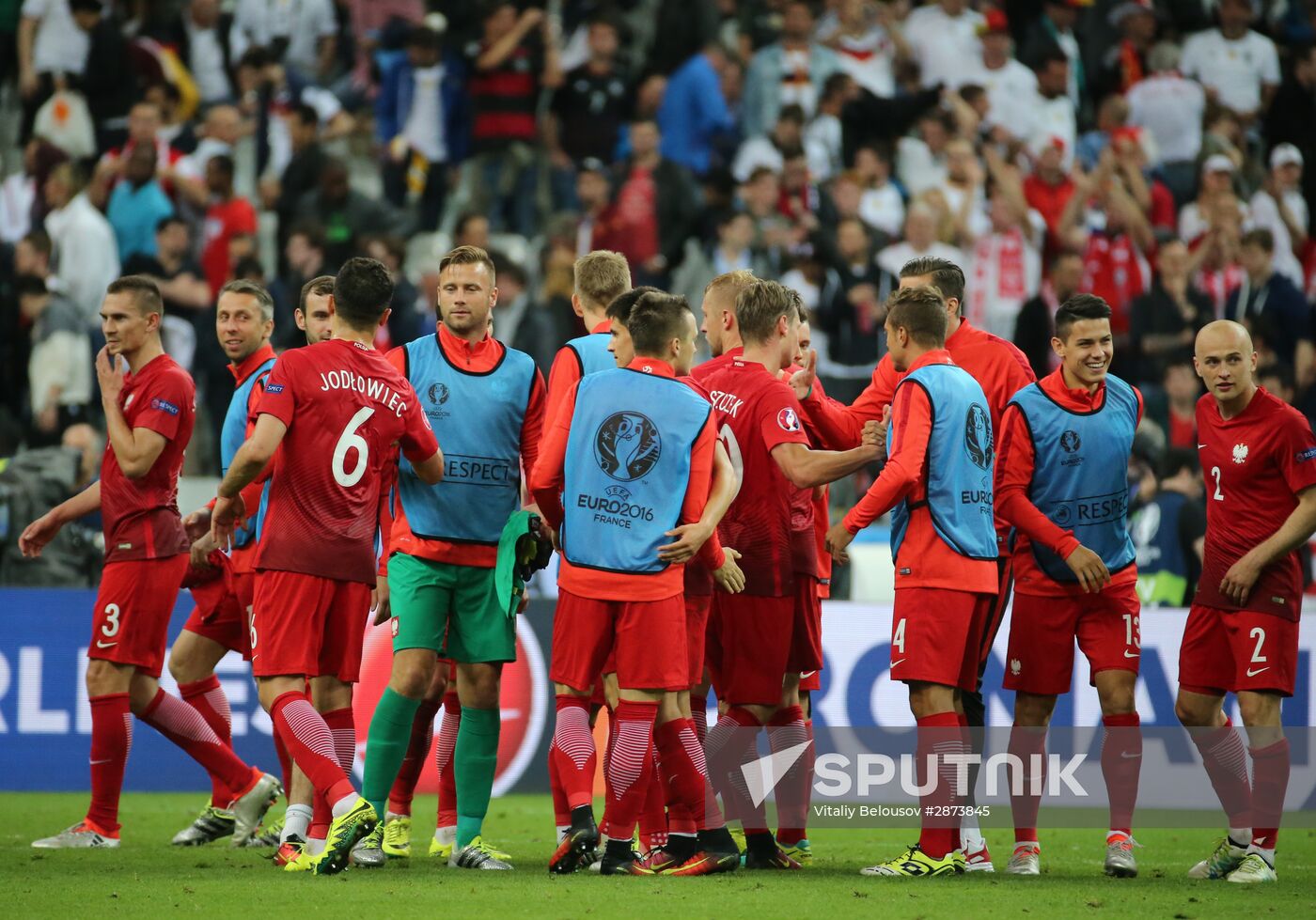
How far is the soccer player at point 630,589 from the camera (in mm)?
6969

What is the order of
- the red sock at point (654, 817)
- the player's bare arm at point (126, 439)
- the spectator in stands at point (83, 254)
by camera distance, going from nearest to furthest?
the red sock at point (654, 817)
the player's bare arm at point (126, 439)
the spectator in stands at point (83, 254)

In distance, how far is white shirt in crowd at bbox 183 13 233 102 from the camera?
59.3 feet

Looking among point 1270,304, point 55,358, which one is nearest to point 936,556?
point 55,358

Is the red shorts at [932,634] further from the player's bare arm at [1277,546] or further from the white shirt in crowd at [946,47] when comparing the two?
the white shirt in crowd at [946,47]

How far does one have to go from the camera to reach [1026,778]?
7.79m

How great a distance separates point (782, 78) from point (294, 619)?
40.7ft

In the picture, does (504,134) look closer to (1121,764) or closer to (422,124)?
(422,124)

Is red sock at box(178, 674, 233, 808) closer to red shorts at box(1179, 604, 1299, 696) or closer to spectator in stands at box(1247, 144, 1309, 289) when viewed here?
red shorts at box(1179, 604, 1299, 696)

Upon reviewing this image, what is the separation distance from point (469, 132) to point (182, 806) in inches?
356

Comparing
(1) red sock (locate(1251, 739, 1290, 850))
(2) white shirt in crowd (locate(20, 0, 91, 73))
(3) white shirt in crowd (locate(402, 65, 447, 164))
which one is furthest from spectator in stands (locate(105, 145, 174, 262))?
(1) red sock (locate(1251, 739, 1290, 850))

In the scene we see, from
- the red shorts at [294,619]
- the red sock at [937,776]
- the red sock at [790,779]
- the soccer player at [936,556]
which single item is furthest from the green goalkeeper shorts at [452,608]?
the red sock at [937,776]

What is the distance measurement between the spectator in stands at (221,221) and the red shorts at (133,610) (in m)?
7.90

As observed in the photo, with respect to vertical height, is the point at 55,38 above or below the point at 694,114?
above

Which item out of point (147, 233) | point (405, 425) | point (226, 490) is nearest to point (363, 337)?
point (405, 425)
